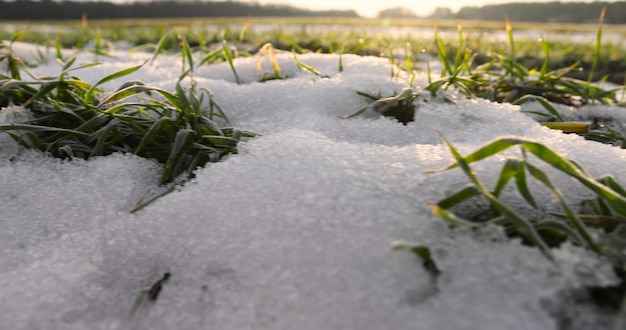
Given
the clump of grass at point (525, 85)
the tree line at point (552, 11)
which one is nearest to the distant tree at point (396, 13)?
the tree line at point (552, 11)

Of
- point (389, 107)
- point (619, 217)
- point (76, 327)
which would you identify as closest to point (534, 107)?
point (389, 107)

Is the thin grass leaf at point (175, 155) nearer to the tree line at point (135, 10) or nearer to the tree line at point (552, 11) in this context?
the tree line at point (552, 11)

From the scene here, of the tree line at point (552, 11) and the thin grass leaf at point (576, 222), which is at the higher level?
the tree line at point (552, 11)

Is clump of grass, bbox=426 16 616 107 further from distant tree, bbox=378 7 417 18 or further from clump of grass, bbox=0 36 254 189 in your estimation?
distant tree, bbox=378 7 417 18

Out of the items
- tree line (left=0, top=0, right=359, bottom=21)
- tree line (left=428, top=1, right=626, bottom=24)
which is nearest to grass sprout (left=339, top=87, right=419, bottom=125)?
tree line (left=428, top=1, right=626, bottom=24)

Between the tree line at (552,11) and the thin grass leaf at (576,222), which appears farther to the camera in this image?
the tree line at (552,11)

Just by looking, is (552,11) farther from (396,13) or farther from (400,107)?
(400,107)

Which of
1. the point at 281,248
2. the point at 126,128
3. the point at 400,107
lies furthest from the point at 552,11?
the point at 281,248
